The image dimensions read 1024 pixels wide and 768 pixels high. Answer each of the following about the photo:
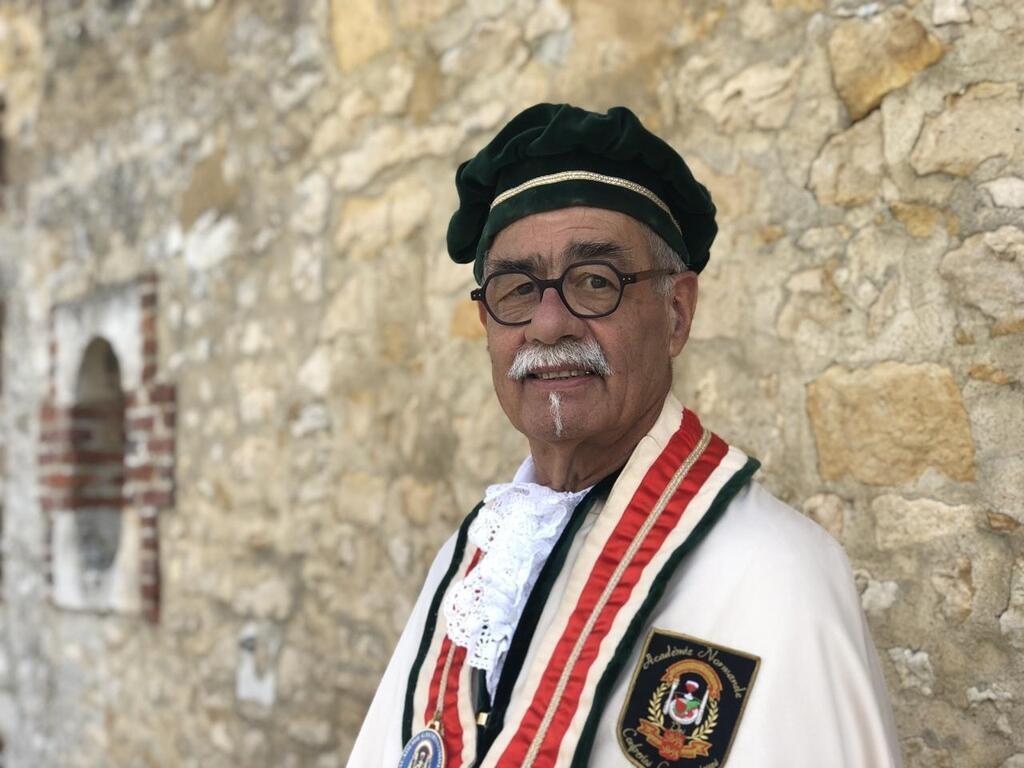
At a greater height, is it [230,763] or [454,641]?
[454,641]

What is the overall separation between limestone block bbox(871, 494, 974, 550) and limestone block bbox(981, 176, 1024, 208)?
56cm

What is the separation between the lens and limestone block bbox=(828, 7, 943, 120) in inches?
81.3

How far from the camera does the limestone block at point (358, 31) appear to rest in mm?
3502

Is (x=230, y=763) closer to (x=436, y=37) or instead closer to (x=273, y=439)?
(x=273, y=439)

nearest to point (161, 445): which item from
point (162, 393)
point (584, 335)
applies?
point (162, 393)

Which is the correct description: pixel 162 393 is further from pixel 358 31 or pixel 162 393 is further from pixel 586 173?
pixel 586 173

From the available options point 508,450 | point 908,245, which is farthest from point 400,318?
point 908,245

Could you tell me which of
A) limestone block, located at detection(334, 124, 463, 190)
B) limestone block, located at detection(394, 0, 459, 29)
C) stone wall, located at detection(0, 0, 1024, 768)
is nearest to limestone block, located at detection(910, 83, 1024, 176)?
stone wall, located at detection(0, 0, 1024, 768)

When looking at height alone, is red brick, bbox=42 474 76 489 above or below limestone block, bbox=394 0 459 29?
below

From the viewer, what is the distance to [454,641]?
67.1 inches

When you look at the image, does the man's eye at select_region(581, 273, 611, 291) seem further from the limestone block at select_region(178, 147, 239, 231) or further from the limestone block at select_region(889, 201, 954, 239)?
the limestone block at select_region(178, 147, 239, 231)

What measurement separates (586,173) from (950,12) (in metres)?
0.89

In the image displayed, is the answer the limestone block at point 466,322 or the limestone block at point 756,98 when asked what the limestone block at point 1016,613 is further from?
the limestone block at point 466,322

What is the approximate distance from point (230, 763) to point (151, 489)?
128 cm
